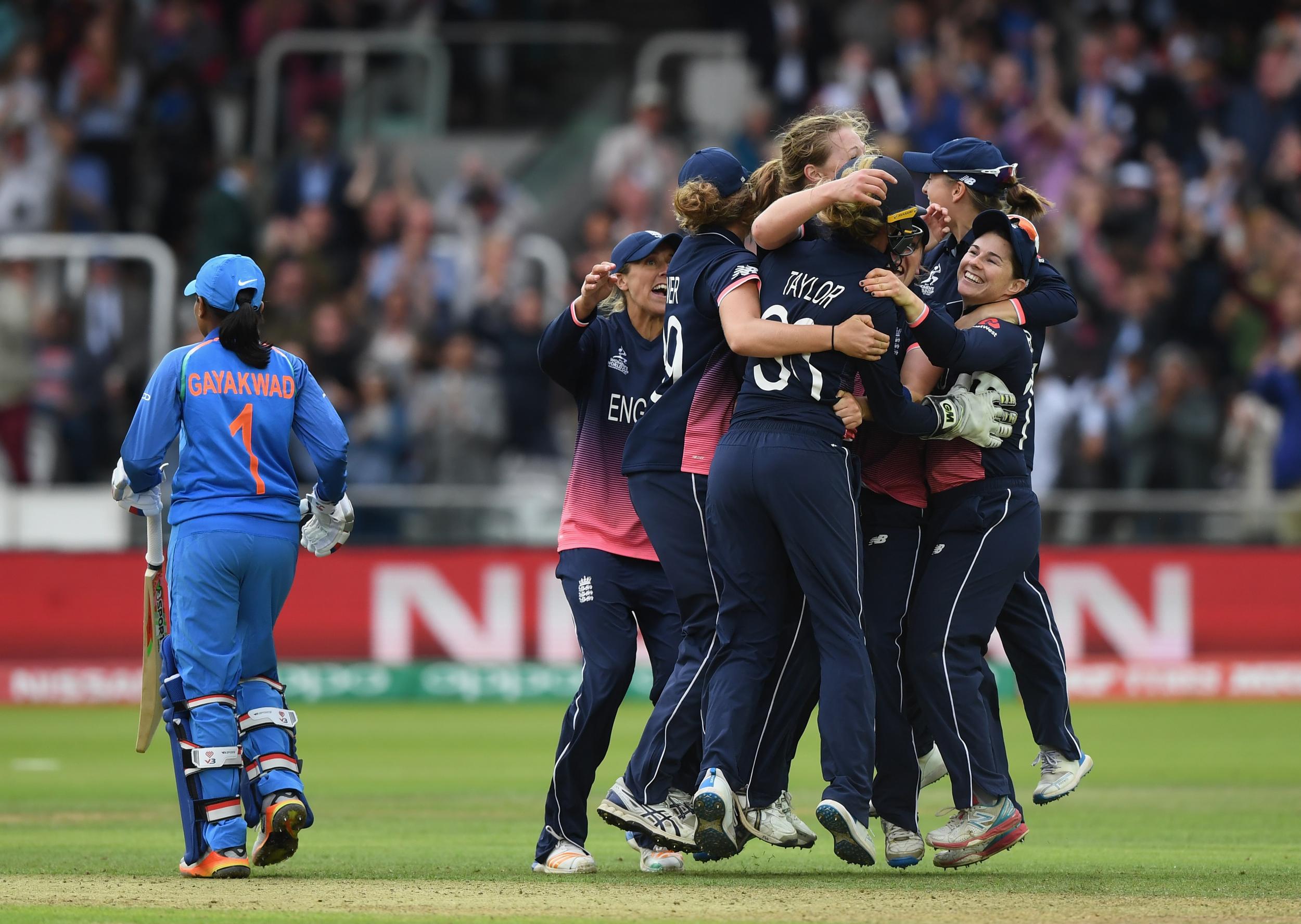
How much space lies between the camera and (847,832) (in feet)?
24.0

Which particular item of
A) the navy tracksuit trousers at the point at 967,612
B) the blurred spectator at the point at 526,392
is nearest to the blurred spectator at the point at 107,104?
the blurred spectator at the point at 526,392

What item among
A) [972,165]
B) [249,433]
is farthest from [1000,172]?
[249,433]

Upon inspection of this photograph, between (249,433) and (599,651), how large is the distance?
1.69 meters

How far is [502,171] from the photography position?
2248 centimetres

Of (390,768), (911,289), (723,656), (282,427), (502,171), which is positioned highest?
(502,171)

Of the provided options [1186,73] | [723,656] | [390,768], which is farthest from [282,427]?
[1186,73]

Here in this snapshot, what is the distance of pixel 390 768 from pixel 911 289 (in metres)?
6.74

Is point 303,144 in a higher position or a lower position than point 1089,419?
higher

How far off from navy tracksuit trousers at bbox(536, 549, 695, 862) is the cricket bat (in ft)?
5.53

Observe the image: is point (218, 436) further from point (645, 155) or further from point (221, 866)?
point (645, 155)

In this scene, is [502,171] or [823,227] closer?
[823,227]

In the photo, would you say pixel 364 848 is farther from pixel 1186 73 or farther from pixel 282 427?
pixel 1186 73

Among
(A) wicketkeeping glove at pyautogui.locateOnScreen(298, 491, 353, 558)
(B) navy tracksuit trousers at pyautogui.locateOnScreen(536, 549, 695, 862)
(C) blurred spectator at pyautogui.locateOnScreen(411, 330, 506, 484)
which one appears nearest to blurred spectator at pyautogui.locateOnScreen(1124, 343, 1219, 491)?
(C) blurred spectator at pyautogui.locateOnScreen(411, 330, 506, 484)

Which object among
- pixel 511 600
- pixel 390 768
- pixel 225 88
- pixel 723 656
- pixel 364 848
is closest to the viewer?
pixel 723 656
